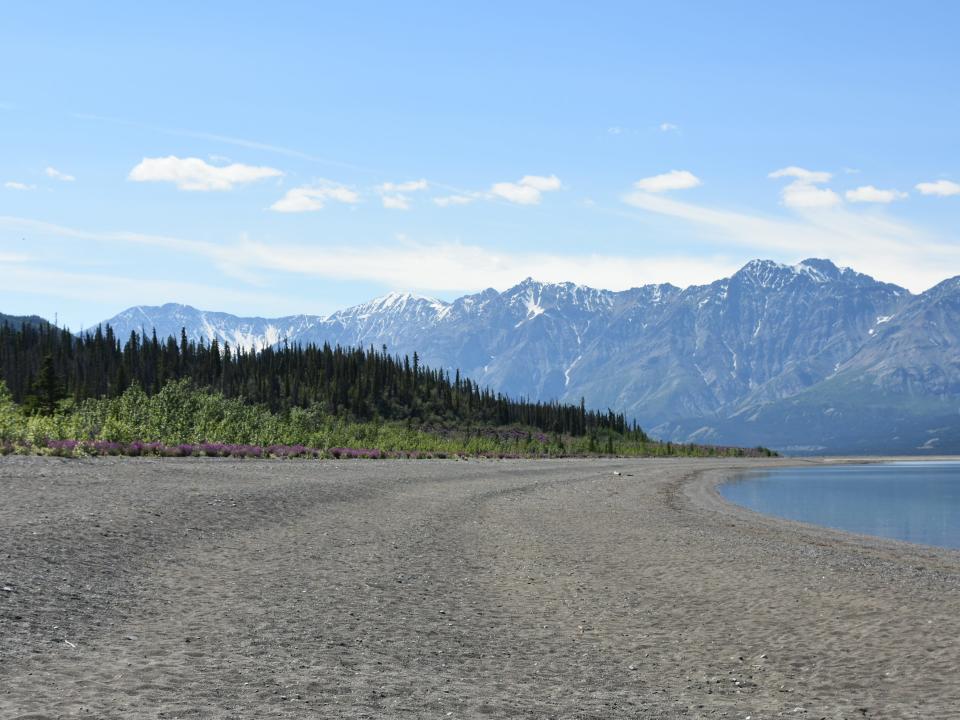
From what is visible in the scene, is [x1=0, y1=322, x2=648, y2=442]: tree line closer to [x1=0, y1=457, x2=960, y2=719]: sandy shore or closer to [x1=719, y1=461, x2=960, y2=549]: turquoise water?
[x1=719, y1=461, x2=960, y2=549]: turquoise water

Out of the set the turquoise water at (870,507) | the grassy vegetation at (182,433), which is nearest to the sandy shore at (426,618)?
the turquoise water at (870,507)

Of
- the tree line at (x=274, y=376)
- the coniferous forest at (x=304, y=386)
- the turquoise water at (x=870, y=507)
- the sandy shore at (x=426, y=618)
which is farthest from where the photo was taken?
the tree line at (x=274, y=376)

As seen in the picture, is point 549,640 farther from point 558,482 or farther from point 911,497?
point 911,497

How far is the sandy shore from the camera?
980 cm

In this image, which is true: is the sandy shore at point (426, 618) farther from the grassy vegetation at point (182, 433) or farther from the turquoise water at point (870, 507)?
the grassy vegetation at point (182, 433)

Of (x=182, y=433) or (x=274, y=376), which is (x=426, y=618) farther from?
(x=274, y=376)

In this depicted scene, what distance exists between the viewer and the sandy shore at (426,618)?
32.1 ft

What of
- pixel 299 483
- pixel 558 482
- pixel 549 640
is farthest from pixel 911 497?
pixel 549 640

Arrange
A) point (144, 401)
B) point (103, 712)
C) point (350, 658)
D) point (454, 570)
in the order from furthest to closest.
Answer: point (144, 401)
point (454, 570)
point (350, 658)
point (103, 712)

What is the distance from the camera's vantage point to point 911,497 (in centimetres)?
7312

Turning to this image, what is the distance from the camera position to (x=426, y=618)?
1403 cm

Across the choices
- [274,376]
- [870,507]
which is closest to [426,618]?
[870,507]

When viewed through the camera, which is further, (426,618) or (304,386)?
(304,386)

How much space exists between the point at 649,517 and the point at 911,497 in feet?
152
